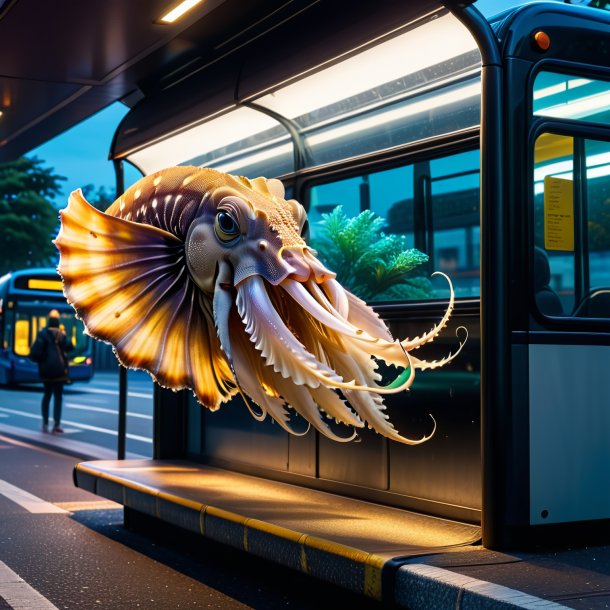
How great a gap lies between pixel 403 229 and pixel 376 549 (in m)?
2.08

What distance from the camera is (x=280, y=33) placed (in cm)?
668

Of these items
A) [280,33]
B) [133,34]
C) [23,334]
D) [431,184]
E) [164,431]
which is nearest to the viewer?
[431,184]

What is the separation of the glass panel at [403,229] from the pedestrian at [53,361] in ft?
35.0

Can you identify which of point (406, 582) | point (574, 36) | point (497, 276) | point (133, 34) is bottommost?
point (406, 582)

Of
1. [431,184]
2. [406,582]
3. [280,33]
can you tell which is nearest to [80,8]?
[280,33]

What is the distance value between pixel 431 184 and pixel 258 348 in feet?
6.91

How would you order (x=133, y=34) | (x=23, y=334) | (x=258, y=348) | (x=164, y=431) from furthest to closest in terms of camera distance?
(x=23, y=334) < (x=164, y=431) < (x=133, y=34) < (x=258, y=348)

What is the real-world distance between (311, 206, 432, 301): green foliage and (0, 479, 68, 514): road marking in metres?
3.67

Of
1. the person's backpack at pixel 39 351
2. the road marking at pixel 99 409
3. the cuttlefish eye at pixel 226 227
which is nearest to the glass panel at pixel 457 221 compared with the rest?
the cuttlefish eye at pixel 226 227

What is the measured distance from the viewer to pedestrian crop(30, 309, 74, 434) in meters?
16.9

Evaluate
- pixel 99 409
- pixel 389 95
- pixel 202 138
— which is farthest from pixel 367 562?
pixel 99 409

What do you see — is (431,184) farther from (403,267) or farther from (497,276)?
(497,276)

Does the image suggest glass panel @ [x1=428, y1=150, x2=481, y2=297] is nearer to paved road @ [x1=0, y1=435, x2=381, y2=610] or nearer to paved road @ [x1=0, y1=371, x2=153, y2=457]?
paved road @ [x1=0, y1=435, x2=381, y2=610]

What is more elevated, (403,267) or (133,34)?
(133,34)
